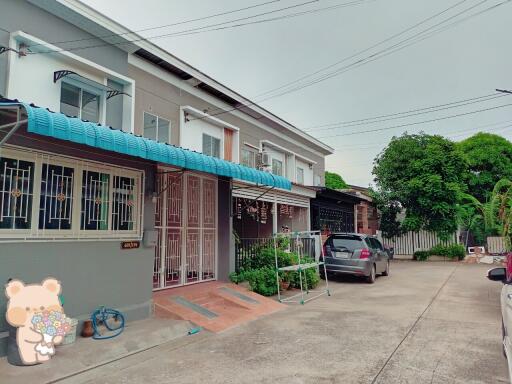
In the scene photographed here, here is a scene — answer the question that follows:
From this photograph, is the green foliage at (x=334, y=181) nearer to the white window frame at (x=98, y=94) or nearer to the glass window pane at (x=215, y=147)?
the glass window pane at (x=215, y=147)

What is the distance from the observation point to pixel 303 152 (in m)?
18.9

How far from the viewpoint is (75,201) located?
6.00 metres

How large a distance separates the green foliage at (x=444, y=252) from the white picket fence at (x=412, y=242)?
0.63m

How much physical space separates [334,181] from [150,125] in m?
33.7

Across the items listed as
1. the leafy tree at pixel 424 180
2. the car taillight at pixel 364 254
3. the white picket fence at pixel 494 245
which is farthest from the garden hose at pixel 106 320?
the white picket fence at pixel 494 245

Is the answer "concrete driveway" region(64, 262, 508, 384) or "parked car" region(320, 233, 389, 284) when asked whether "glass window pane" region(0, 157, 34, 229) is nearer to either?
"concrete driveway" region(64, 262, 508, 384)

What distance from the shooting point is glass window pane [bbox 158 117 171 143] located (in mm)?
10297

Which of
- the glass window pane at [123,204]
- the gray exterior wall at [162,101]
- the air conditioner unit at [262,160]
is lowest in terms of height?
the glass window pane at [123,204]

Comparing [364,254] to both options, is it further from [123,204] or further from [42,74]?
[42,74]

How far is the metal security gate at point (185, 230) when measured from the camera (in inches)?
332

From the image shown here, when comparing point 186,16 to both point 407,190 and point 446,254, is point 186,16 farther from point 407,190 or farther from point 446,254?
point 446,254

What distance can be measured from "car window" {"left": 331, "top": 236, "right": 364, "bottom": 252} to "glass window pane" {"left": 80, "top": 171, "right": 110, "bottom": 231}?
25.8ft

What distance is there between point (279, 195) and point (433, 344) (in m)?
7.53

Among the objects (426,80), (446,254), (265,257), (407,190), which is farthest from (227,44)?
(446,254)
